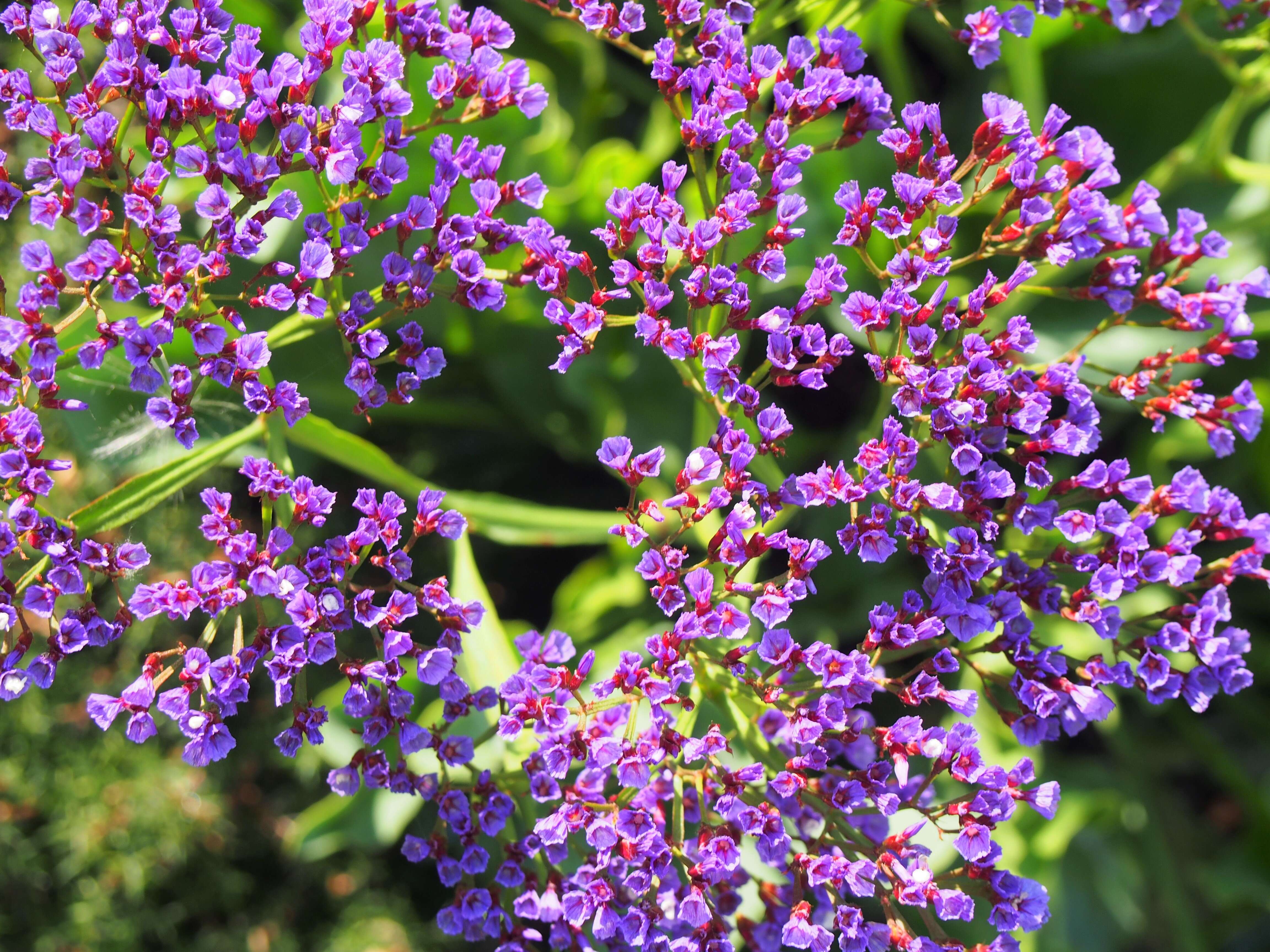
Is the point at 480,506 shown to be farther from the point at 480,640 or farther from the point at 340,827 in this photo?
the point at 340,827

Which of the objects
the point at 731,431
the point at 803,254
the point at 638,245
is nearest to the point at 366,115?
the point at 731,431

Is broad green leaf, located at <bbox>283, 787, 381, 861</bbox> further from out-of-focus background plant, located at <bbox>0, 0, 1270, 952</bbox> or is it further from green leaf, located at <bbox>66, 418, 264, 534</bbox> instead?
green leaf, located at <bbox>66, 418, 264, 534</bbox>

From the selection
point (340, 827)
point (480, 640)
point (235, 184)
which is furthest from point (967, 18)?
point (340, 827)

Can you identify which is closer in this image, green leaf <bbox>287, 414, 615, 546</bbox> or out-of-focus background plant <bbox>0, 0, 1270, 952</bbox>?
green leaf <bbox>287, 414, 615, 546</bbox>

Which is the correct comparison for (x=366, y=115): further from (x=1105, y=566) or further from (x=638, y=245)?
(x=1105, y=566)

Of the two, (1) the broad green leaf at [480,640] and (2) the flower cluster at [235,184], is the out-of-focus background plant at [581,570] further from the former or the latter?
(2) the flower cluster at [235,184]

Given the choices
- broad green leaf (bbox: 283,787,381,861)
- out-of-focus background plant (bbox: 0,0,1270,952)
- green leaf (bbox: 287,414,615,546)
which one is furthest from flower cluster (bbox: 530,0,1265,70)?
broad green leaf (bbox: 283,787,381,861)
